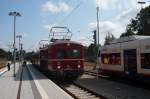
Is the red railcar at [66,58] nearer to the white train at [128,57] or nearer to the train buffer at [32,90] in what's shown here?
the train buffer at [32,90]

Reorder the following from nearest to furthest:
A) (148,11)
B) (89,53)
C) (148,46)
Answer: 1. (148,46)
2. (148,11)
3. (89,53)

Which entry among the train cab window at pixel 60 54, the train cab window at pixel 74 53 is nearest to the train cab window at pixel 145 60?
the train cab window at pixel 74 53

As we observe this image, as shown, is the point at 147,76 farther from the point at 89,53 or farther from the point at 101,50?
the point at 89,53

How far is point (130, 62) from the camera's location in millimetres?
22828

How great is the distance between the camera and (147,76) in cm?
2005

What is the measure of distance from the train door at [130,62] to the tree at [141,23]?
2051 inches

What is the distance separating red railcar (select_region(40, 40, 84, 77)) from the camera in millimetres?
26016

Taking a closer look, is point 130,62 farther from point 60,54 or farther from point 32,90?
point 32,90

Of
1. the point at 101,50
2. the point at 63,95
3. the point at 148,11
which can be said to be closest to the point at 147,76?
the point at 63,95

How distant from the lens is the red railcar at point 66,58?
2602 centimetres

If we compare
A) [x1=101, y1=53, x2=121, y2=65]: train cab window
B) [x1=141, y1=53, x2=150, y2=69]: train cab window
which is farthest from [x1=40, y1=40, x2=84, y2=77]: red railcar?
[x1=141, y1=53, x2=150, y2=69]: train cab window

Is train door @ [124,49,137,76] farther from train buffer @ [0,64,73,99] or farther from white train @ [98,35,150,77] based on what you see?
train buffer @ [0,64,73,99]

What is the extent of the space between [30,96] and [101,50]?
1465 cm

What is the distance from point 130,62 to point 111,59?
4550 millimetres
